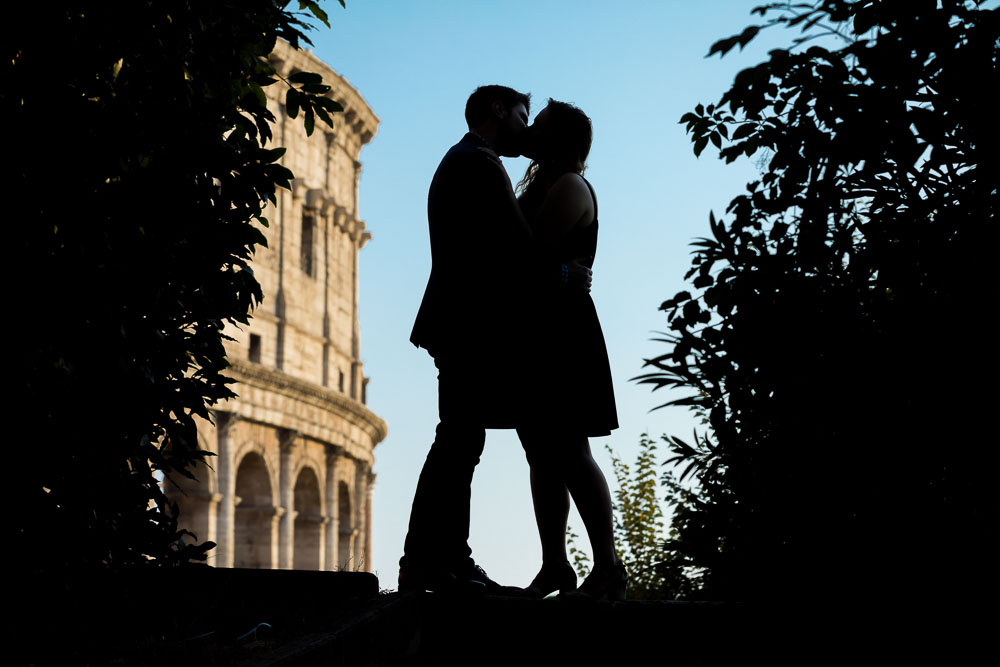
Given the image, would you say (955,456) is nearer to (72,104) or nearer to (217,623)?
(217,623)

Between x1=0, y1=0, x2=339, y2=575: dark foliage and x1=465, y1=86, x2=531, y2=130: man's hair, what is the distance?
3.92ft

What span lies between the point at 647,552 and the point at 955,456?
38.9 ft

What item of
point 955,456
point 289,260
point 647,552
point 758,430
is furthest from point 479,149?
point 289,260

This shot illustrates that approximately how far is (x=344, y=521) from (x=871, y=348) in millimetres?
43076

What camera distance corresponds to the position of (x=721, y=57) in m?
3.46

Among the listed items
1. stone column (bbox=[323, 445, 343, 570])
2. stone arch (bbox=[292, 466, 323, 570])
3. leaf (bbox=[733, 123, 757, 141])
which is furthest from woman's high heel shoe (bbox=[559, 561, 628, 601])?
stone column (bbox=[323, 445, 343, 570])

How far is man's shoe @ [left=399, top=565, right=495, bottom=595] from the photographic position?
508 cm

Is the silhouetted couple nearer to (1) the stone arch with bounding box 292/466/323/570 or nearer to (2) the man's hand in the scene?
(2) the man's hand

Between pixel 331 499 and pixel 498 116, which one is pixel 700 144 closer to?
pixel 498 116

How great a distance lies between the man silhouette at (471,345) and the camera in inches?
204

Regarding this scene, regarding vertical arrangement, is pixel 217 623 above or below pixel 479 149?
below

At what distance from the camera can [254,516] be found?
3959cm

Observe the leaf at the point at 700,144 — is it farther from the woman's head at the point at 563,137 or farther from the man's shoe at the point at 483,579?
the man's shoe at the point at 483,579

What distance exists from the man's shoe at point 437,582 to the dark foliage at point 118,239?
4.53 feet
